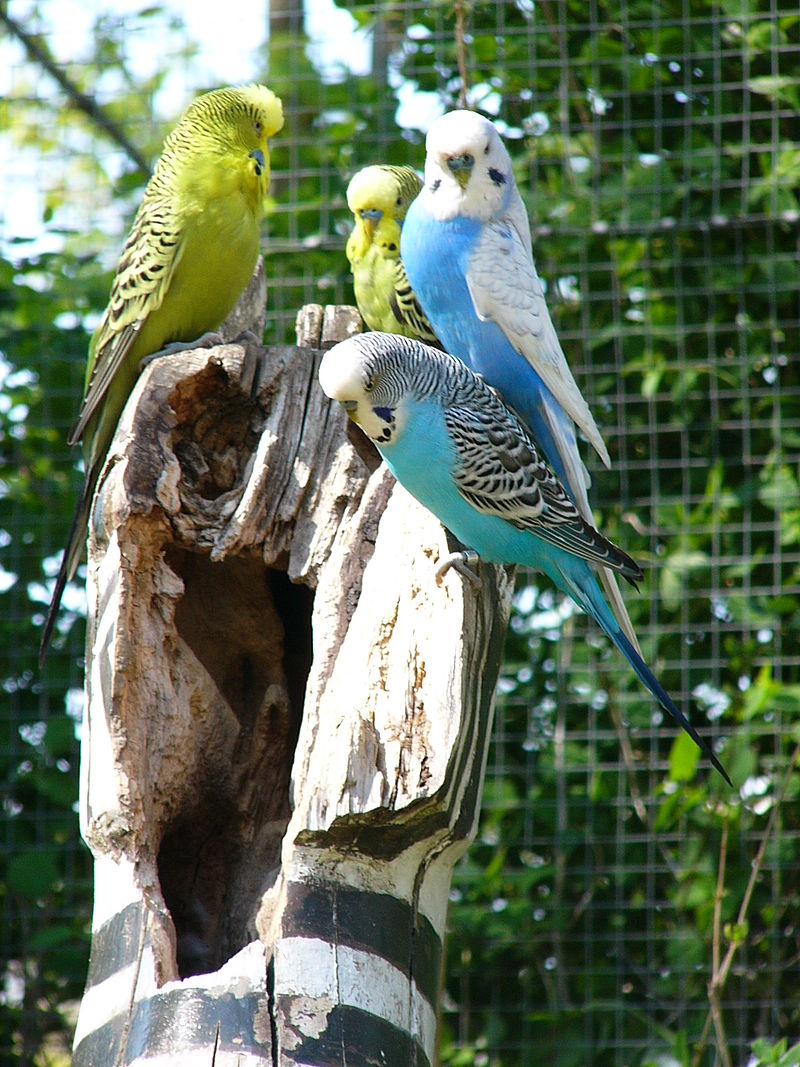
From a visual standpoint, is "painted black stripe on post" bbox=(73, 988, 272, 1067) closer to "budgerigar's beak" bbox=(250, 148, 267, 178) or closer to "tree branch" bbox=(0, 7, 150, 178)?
"budgerigar's beak" bbox=(250, 148, 267, 178)

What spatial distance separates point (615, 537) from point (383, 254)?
1.12m

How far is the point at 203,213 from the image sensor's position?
299 centimetres

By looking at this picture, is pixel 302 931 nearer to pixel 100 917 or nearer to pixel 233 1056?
Answer: pixel 233 1056

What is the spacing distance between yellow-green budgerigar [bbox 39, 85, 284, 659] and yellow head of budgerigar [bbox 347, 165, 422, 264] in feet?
0.73

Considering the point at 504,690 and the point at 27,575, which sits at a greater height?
the point at 27,575

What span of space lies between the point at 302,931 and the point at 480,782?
0.40m

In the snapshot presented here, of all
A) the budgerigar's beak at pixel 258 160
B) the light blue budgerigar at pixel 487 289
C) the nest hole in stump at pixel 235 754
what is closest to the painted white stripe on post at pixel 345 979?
the nest hole in stump at pixel 235 754

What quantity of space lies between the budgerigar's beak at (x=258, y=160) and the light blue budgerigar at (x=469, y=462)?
795mm

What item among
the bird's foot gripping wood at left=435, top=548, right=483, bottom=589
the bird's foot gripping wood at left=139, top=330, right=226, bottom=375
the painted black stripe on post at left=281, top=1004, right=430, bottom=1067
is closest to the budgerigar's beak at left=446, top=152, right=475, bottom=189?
the bird's foot gripping wood at left=139, top=330, right=226, bottom=375

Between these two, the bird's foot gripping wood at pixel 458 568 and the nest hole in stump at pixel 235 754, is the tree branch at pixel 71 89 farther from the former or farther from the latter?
the bird's foot gripping wood at pixel 458 568

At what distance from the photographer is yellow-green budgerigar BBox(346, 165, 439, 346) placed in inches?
121

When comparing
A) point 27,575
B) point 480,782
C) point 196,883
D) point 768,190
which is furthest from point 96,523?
point 768,190

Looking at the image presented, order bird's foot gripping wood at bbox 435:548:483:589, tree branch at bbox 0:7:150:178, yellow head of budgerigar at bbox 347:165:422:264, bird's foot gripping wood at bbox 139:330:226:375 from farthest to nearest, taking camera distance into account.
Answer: tree branch at bbox 0:7:150:178, yellow head of budgerigar at bbox 347:165:422:264, bird's foot gripping wood at bbox 139:330:226:375, bird's foot gripping wood at bbox 435:548:483:589

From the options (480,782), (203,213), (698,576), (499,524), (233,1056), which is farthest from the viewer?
(698,576)
